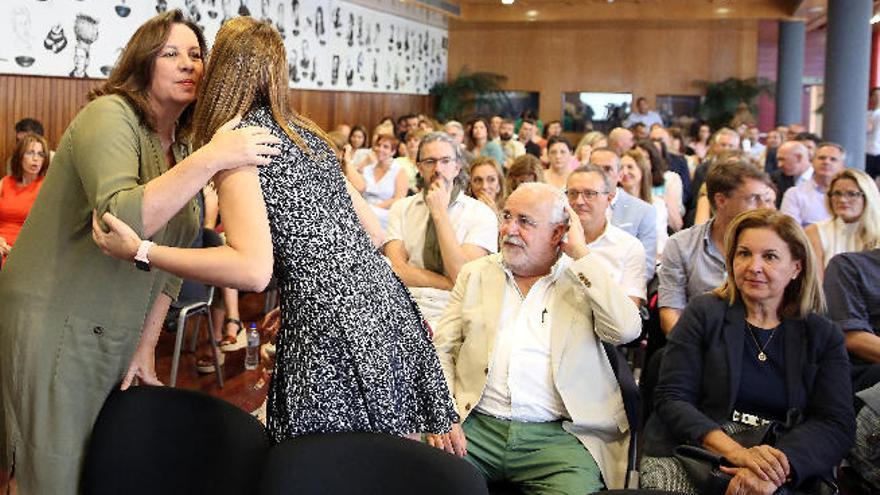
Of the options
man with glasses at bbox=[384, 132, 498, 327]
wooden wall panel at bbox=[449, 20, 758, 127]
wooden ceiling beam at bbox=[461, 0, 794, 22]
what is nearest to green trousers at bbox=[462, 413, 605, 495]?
man with glasses at bbox=[384, 132, 498, 327]

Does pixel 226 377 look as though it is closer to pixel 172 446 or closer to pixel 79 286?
pixel 79 286

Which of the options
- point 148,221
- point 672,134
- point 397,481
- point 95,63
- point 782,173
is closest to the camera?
point 397,481

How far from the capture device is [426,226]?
4344mm

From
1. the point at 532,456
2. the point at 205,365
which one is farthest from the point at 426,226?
the point at 205,365

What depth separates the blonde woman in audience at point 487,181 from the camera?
18.4ft

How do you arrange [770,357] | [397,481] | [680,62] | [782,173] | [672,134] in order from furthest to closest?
[680,62] < [672,134] < [782,173] < [770,357] < [397,481]

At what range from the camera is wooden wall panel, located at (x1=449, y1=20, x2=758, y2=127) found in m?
21.1

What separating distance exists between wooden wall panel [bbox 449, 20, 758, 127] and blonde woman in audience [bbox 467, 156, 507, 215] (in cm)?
1622

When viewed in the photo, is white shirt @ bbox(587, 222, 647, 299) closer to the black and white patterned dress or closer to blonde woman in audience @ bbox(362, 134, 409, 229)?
the black and white patterned dress

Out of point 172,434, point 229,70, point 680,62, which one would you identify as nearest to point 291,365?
point 172,434

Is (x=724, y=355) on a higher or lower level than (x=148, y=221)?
lower

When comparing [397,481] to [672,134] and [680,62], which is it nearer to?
[672,134]

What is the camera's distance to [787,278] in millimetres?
3090

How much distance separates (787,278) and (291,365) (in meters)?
1.74
